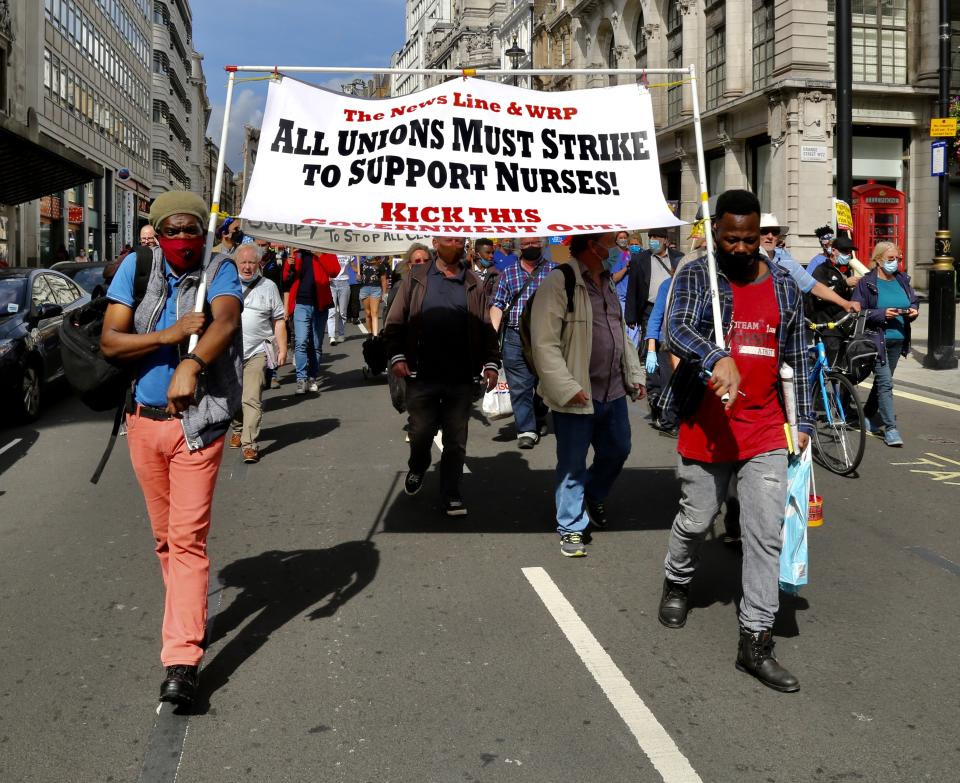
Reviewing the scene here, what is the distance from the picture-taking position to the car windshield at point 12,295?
11.0m

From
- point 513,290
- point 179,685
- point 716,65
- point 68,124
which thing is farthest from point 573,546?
point 68,124

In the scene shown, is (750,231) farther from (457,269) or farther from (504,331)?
(504,331)

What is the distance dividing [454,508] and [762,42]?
26888 mm

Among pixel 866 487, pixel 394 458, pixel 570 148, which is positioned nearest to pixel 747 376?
pixel 570 148

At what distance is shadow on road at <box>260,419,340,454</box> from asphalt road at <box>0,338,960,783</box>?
1.87 m

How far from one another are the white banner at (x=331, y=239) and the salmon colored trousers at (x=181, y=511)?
2.06 m

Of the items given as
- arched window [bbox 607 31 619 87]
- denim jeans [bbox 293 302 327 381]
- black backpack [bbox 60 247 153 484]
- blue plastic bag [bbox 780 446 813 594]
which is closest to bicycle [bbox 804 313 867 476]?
blue plastic bag [bbox 780 446 813 594]

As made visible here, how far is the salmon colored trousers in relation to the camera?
4020mm

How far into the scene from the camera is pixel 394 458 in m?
8.99

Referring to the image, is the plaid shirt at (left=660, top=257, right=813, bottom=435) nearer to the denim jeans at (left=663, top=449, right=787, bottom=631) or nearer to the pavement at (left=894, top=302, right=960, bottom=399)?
the denim jeans at (left=663, top=449, right=787, bottom=631)

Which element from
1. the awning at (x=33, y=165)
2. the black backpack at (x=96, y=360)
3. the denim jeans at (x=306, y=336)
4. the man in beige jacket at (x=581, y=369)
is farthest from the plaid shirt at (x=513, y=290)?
the awning at (x=33, y=165)

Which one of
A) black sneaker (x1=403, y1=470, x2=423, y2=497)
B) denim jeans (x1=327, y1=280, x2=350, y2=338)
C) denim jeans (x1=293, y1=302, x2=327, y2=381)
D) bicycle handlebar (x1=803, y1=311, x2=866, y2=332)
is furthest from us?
denim jeans (x1=327, y1=280, x2=350, y2=338)

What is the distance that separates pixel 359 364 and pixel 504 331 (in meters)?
7.77

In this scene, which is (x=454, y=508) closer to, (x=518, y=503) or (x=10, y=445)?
(x=518, y=503)
